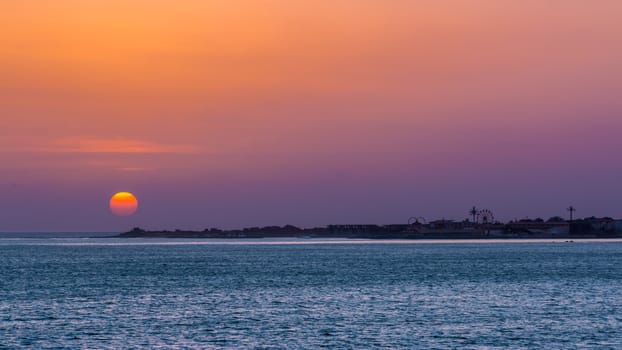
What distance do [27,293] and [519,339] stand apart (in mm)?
59065

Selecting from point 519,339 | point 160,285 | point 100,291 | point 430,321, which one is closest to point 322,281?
point 160,285

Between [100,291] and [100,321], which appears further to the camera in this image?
[100,291]

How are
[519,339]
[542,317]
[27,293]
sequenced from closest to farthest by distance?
[519,339]
[542,317]
[27,293]

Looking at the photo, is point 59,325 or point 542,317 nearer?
point 59,325

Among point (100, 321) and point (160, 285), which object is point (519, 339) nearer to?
point (100, 321)

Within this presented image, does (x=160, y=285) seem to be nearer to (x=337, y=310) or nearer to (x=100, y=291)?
(x=100, y=291)

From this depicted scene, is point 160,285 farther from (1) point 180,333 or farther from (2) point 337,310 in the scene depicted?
(1) point 180,333

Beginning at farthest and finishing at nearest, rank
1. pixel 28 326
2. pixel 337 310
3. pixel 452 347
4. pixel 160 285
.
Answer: pixel 160 285, pixel 337 310, pixel 28 326, pixel 452 347

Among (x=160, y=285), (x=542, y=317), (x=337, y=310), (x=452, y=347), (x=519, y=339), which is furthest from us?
(x=160, y=285)

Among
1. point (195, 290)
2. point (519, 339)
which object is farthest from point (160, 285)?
point (519, 339)

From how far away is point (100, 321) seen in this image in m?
70.1

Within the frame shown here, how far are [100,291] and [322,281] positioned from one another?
30717 millimetres

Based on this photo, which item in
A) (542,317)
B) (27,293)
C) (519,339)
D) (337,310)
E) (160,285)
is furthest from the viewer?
(160,285)

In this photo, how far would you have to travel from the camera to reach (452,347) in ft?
182
